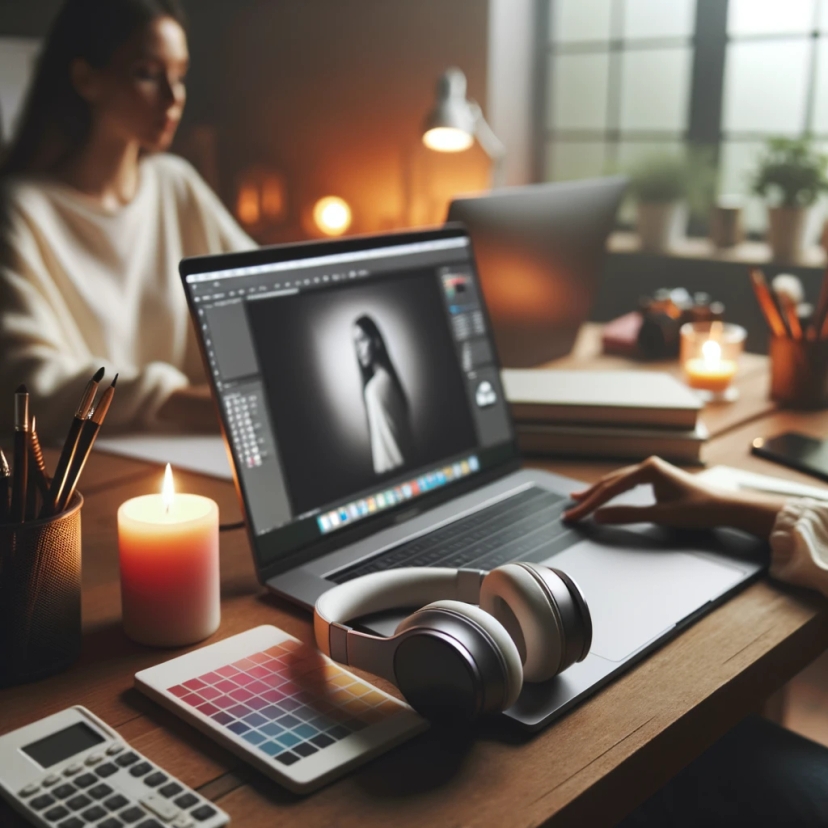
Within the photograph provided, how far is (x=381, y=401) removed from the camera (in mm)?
1009

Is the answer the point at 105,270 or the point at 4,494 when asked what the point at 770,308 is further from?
the point at 105,270

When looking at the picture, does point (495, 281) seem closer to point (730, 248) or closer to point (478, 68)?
point (730, 248)

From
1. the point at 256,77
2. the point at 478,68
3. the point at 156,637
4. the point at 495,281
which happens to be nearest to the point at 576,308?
the point at 495,281

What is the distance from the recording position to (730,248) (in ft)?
9.93

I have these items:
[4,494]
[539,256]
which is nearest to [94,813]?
[4,494]

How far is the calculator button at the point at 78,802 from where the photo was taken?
1.78 feet

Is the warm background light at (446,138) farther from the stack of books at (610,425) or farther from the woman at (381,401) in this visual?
the woman at (381,401)

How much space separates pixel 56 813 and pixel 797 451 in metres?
1.03

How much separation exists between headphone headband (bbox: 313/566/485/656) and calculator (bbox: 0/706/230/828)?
0.19m

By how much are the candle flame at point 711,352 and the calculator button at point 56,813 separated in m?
1.27

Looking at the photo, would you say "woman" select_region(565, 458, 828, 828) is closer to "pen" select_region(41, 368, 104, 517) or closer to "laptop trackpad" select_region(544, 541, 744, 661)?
"laptop trackpad" select_region(544, 541, 744, 661)

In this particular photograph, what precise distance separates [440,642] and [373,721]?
80mm

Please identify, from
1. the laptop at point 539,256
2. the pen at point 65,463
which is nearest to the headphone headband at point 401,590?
the pen at point 65,463

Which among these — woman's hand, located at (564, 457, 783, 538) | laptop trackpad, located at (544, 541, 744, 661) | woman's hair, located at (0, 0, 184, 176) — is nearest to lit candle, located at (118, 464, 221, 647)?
laptop trackpad, located at (544, 541, 744, 661)
